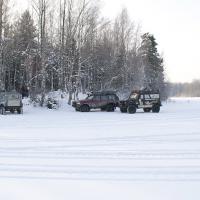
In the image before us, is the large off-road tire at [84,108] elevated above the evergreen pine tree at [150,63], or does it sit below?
below

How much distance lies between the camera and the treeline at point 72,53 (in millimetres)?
40594

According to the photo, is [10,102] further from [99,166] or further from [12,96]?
[99,166]

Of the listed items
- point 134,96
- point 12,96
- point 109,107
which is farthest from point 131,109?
point 12,96

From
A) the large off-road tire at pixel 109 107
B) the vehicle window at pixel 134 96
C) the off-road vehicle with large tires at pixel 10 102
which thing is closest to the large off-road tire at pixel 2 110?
the off-road vehicle with large tires at pixel 10 102

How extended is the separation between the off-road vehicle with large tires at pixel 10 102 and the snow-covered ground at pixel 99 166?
46.5 feet

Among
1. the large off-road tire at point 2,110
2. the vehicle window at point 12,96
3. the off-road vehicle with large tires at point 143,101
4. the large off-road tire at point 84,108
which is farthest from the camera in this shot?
the large off-road tire at point 84,108

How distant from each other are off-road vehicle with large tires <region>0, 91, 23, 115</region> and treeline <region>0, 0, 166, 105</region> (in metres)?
4.99

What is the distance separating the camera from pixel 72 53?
42969 millimetres

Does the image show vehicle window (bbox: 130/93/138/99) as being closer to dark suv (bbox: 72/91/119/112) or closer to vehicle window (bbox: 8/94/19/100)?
dark suv (bbox: 72/91/119/112)

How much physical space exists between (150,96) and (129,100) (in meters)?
1.67

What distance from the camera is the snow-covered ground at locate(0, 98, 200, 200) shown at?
8.13m

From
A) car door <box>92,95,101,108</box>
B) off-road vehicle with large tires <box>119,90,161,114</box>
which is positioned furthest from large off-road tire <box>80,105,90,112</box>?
off-road vehicle with large tires <box>119,90,161,114</box>

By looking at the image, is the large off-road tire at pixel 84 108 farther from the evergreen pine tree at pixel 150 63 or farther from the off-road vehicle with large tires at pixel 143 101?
the evergreen pine tree at pixel 150 63

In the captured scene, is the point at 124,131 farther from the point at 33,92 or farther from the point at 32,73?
the point at 32,73
